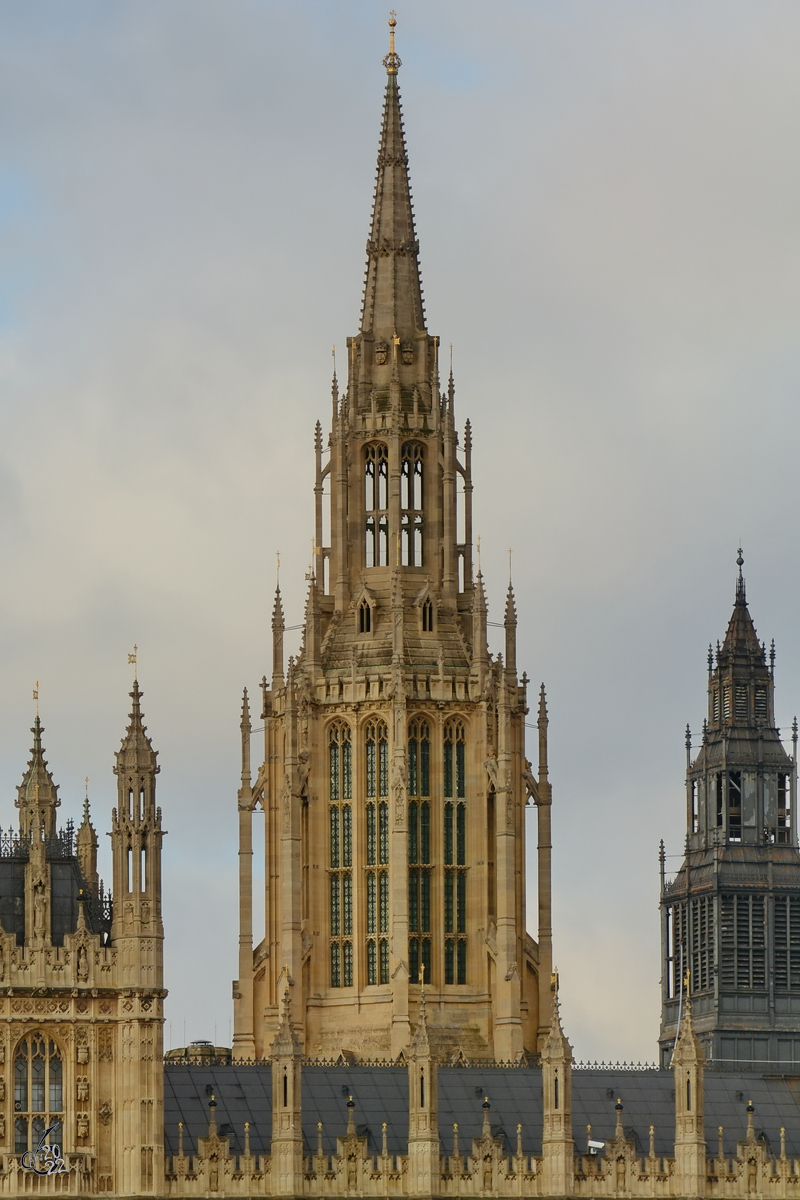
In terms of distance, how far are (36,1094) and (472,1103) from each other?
22.3 m

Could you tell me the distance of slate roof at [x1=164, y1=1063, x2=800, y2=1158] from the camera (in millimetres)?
165875

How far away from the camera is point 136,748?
158 m

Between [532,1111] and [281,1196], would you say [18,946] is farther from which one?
[532,1111]

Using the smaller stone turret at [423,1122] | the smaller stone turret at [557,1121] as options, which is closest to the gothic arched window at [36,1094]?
the smaller stone turret at [423,1122]

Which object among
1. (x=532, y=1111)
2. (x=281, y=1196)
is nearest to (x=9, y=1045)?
(x=281, y=1196)

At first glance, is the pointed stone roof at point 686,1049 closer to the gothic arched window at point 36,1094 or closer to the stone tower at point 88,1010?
the stone tower at point 88,1010

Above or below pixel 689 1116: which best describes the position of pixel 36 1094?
above

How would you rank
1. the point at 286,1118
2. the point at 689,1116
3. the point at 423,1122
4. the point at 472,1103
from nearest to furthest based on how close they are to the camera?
the point at 286,1118
the point at 423,1122
the point at 689,1116
the point at 472,1103

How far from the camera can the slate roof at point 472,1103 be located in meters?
166

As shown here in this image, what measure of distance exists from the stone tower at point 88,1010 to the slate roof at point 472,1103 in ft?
A: 21.3

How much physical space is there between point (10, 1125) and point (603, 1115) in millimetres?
27538

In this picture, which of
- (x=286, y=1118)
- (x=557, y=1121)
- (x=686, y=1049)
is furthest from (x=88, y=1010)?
(x=686, y=1049)

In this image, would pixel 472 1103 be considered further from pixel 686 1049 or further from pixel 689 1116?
pixel 686 1049

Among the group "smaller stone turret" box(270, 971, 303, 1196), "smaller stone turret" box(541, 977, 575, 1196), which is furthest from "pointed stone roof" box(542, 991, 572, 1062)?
Result: "smaller stone turret" box(270, 971, 303, 1196)
